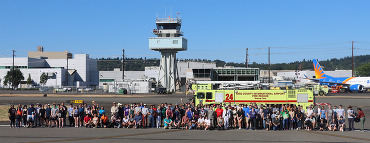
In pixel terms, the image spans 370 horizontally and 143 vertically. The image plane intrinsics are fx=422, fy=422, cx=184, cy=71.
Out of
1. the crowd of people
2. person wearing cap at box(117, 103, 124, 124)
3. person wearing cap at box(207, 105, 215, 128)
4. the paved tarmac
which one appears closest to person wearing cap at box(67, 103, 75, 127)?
the crowd of people

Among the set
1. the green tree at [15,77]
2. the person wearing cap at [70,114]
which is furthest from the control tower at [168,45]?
the person wearing cap at [70,114]

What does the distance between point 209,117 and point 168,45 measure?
81.9 metres

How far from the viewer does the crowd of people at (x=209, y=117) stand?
25.4 meters

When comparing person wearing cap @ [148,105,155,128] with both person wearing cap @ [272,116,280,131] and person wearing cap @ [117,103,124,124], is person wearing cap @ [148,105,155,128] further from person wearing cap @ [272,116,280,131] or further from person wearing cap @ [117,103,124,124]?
person wearing cap @ [272,116,280,131]

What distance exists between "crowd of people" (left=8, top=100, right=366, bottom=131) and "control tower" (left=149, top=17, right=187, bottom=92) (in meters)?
80.0

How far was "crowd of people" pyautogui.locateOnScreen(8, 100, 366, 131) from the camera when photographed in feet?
83.3

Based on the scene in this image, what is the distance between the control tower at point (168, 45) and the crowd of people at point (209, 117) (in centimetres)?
8001

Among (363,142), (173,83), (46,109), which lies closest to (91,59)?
(173,83)

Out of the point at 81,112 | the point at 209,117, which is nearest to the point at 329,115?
the point at 209,117

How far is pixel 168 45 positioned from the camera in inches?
4218

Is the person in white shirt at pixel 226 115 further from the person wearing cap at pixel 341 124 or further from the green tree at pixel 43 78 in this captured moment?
the green tree at pixel 43 78

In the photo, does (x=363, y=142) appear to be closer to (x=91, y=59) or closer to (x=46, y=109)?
(x=46, y=109)

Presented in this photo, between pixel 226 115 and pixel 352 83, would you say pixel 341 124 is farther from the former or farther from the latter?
pixel 352 83

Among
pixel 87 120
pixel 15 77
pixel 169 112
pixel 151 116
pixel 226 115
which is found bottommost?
pixel 87 120
